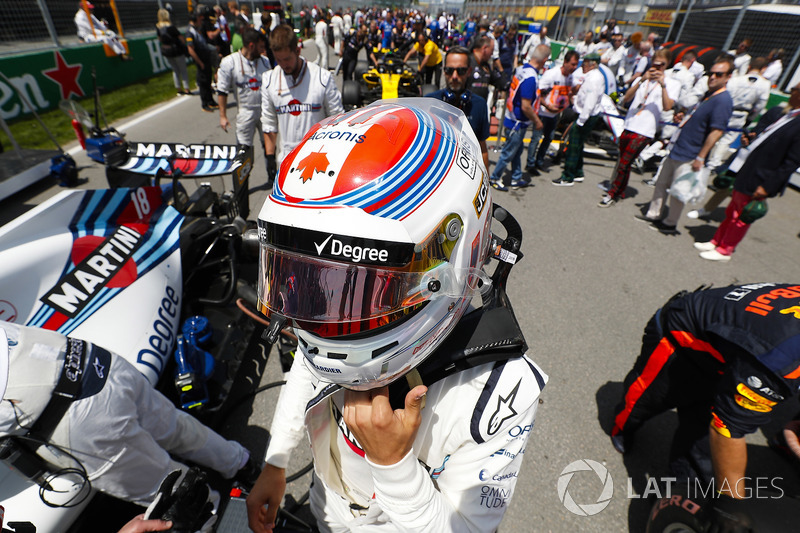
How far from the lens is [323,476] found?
1313 mm

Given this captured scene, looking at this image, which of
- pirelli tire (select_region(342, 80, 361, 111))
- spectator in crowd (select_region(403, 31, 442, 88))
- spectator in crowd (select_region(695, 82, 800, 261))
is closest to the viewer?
spectator in crowd (select_region(695, 82, 800, 261))

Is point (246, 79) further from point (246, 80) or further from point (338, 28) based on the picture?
point (338, 28)

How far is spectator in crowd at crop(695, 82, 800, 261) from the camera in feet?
12.3

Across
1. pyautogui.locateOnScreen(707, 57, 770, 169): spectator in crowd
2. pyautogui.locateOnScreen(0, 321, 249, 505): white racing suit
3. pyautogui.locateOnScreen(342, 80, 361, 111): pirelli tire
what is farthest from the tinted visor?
pyautogui.locateOnScreen(707, 57, 770, 169): spectator in crowd

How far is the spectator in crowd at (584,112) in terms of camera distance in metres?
5.80

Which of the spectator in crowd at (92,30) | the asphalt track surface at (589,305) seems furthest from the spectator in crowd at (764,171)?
the spectator in crowd at (92,30)

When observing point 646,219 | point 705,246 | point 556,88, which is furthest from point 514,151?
point 705,246

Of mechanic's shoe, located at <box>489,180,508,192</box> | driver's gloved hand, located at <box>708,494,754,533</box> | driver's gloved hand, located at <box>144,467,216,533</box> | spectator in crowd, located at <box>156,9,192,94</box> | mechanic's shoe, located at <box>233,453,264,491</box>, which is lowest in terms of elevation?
mechanic's shoe, located at <box>489,180,508,192</box>

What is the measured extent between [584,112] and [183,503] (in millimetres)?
6650

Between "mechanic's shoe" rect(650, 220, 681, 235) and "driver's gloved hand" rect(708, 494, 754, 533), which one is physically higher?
"driver's gloved hand" rect(708, 494, 754, 533)

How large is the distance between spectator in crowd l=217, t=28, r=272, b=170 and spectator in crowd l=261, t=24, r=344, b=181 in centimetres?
101

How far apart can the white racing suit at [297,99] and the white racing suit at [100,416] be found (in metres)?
3.13

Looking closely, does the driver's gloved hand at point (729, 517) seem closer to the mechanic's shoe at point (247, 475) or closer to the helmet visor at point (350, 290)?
the helmet visor at point (350, 290)

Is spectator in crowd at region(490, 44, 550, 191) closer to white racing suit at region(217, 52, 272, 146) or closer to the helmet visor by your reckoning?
white racing suit at region(217, 52, 272, 146)
